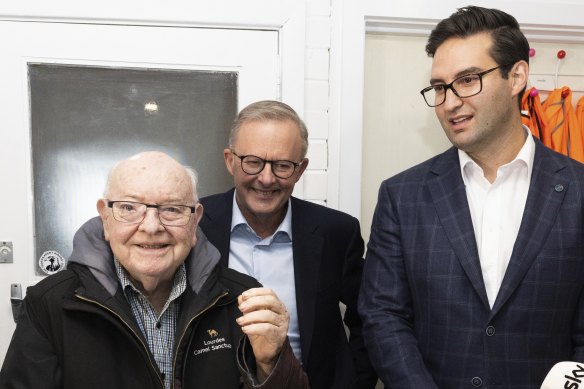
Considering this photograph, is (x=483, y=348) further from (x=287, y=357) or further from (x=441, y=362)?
(x=287, y=357)

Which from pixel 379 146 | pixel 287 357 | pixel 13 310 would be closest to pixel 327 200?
pixel 379 146

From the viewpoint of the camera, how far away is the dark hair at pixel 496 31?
168cm

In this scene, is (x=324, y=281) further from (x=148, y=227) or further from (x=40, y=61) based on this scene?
(x=40, y=61)

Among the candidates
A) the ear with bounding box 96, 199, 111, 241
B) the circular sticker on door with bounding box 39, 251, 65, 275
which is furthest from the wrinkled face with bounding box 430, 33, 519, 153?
the circular sticker on door with bounding box 39, 251, 65, 275

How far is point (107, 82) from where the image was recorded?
2.34 m

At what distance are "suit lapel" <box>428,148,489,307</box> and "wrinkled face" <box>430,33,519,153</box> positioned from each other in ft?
0.29

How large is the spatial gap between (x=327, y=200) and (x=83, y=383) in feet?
4.23

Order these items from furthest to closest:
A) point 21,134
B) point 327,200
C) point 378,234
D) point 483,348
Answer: point 327,200 < point 21,134 < point 378,234 < point 483,348

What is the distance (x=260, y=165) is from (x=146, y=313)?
0.58 m

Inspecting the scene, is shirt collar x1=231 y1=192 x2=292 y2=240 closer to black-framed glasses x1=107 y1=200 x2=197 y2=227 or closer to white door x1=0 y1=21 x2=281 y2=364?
black-framed glasses x1=107 y1=200 x2=197 y2=227

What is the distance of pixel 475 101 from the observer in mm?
1655

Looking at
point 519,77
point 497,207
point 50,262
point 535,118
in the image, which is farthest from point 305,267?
point 535,118

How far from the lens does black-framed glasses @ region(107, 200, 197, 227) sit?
4.73ft

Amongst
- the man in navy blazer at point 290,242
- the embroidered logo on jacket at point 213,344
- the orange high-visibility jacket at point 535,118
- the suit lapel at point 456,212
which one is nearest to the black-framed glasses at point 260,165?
the man in navy blazer at point 290,242
